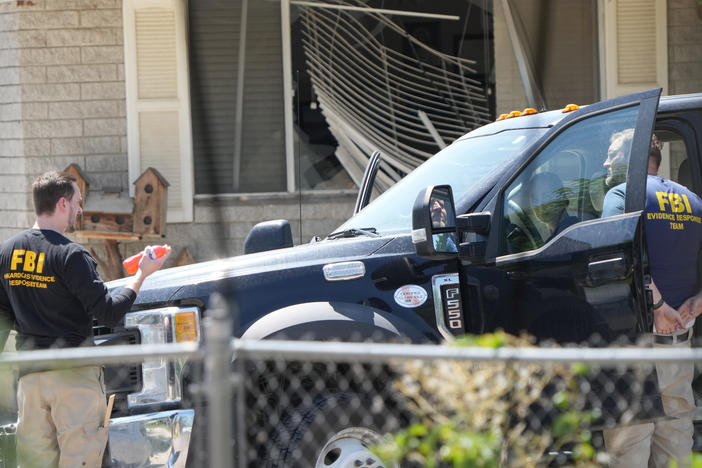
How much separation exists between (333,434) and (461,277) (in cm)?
93

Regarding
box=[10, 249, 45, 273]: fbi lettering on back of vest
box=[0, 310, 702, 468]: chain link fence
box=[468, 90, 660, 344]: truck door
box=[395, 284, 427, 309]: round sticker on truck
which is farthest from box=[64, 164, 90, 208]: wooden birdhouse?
box=[468, 90, 660, 344]: truck door

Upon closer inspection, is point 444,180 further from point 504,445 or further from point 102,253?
point 102,253

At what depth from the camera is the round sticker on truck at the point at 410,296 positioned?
425 centimetres

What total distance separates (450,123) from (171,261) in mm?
3322

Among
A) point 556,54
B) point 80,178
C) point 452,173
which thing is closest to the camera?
point 452,173

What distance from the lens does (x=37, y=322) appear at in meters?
4.17

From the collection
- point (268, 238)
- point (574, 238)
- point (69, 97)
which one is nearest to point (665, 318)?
point (574, 238)

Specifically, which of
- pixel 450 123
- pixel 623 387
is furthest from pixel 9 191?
pixel 623 387

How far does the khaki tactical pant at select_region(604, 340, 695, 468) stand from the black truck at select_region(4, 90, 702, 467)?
36 cm

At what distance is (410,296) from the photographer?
4.26 m

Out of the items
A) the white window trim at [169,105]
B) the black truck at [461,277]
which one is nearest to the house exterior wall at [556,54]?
the white window trim at [169,105]

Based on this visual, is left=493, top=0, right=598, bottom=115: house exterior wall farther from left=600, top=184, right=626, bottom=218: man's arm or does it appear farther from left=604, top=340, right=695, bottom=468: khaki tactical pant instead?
left=604, top=340, right=695, bottom=468: khaki tactical pant

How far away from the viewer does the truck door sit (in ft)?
13.5

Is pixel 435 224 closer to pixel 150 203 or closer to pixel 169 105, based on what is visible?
pixel 150 203
